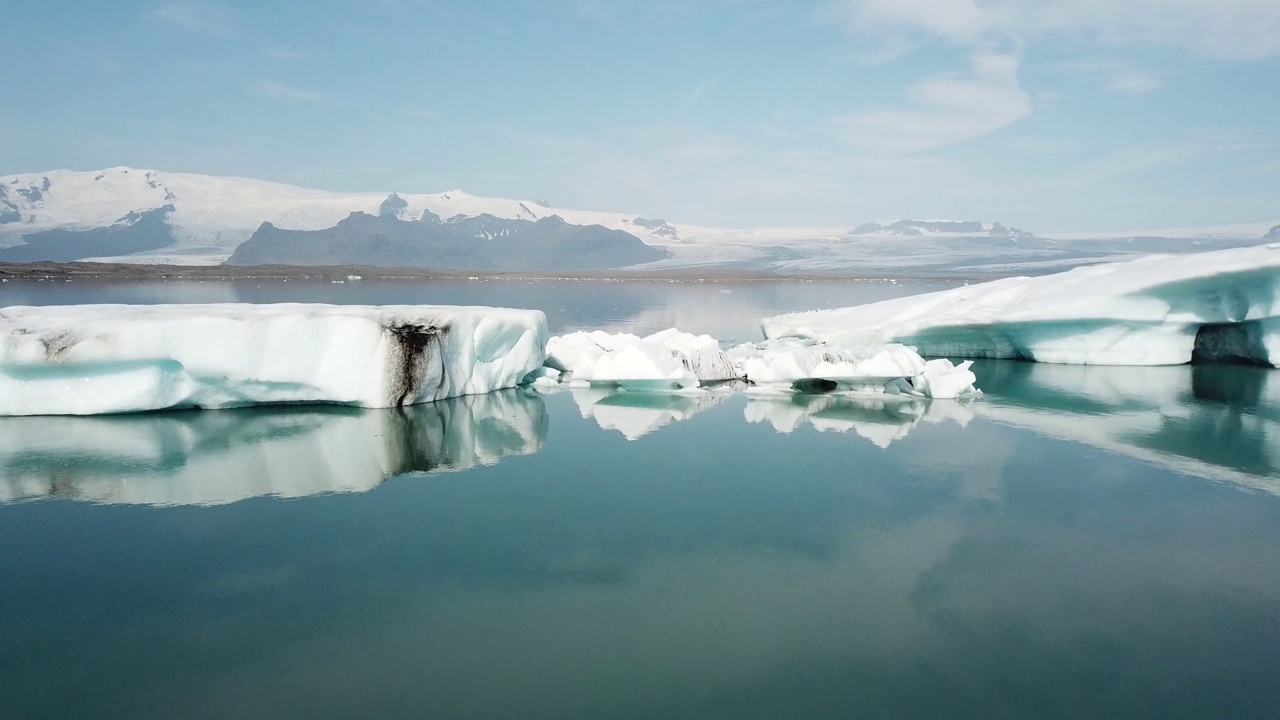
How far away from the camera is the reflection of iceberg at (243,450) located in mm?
5094

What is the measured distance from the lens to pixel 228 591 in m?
3.57

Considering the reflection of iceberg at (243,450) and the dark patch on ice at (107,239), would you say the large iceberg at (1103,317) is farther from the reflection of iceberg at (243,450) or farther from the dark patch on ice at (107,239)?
the dark patch on ice at (107,239)

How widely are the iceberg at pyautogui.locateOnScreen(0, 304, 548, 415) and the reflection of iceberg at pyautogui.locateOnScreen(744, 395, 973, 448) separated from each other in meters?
3.37

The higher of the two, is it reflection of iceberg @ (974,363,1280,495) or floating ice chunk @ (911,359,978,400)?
floating ice chunk @ (911,359,978,400)

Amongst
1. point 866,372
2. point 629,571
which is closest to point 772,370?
point 866,372

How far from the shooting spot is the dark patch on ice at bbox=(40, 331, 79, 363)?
20.7ft

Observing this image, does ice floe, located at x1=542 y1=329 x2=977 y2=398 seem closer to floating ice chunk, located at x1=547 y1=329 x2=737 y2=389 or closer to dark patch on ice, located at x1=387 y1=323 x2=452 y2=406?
floating ice chunk, located at x1=547 y1=329 x2=737 y2=389

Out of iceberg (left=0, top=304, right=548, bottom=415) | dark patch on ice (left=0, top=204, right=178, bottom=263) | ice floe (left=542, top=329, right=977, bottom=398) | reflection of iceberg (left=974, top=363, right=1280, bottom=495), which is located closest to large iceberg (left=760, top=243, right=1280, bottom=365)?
reflection of iceberg (left=974, top=363, right=1280, bottom=495)

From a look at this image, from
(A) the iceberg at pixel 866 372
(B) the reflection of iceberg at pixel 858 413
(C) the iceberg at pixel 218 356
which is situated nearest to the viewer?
(C) the iceberg at pixel 218 356

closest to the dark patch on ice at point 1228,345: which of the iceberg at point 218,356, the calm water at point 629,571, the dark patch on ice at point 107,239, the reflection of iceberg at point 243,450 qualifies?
the calm water at point 629,571

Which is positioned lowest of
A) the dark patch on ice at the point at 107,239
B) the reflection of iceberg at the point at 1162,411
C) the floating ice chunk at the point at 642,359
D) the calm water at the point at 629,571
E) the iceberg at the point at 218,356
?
the reflection of iceberg at the point at 1162,411

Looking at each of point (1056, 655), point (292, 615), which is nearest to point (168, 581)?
point (292, 615)

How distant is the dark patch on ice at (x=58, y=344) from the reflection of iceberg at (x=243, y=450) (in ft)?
2.04

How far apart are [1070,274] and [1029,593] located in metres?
10.5
